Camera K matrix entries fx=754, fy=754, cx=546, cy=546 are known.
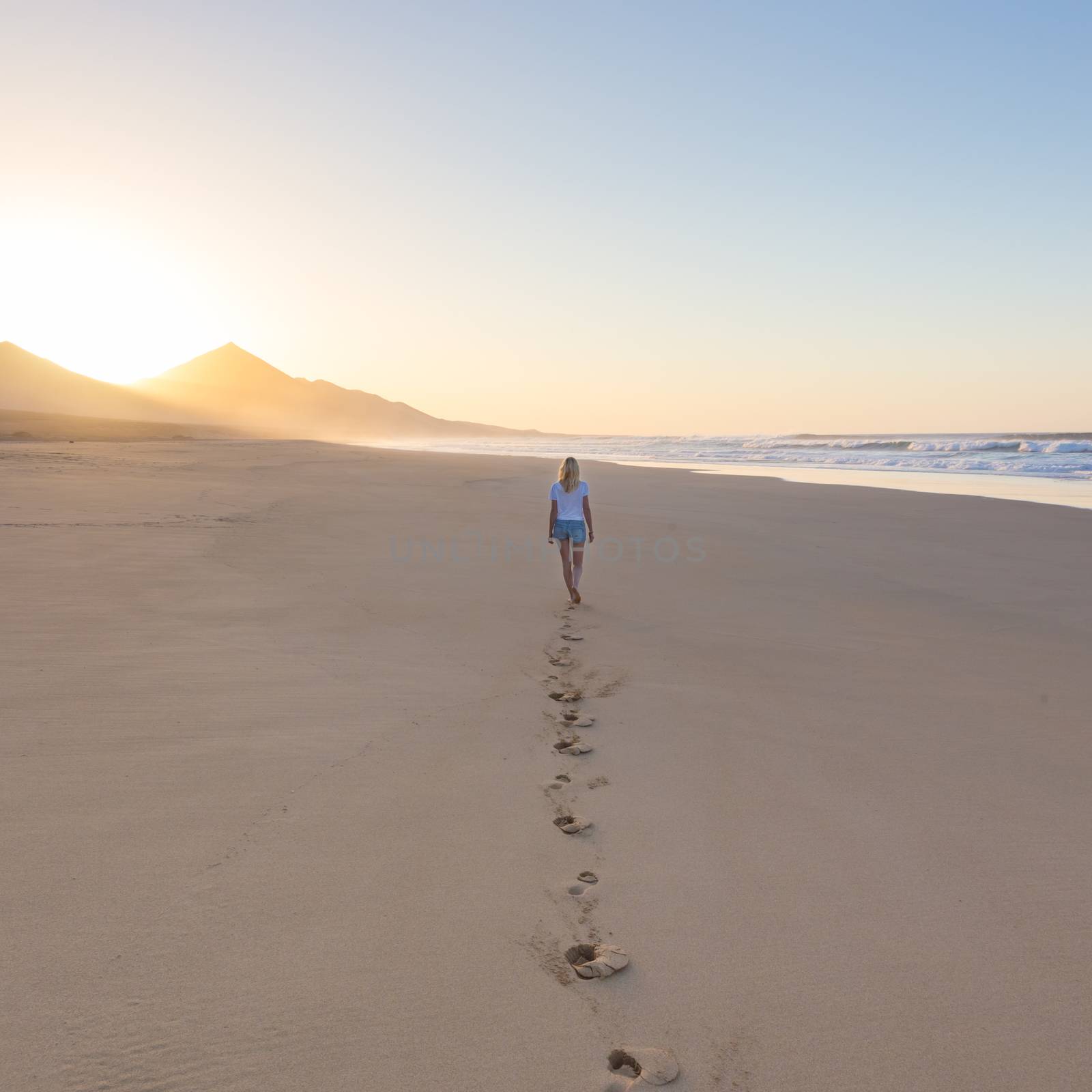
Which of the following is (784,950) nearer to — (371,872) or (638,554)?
(371,872)

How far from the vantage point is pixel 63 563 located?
6.75m

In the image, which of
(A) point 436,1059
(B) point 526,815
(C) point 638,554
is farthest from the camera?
(C) point 638,554

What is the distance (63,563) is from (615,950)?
255 inches

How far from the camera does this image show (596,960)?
2195 millimetres

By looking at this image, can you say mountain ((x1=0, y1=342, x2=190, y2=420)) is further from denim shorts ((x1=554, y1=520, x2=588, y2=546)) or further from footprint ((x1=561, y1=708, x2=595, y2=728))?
footprint ((x1=561, y1=708, x2=595, y2=728))

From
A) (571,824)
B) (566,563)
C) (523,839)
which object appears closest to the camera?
(523,839)

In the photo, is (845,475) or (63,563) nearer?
(63,563)

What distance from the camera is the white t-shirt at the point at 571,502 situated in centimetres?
736

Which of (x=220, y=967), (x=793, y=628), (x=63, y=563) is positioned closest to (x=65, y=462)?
(x=63, y=563)

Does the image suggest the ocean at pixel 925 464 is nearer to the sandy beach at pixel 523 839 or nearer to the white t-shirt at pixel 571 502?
the white t-shirt at pixel 571 502

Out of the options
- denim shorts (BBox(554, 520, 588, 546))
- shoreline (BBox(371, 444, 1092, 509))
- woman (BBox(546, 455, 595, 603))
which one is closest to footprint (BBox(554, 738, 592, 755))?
woman (BBox(546, 455, 595, 603))

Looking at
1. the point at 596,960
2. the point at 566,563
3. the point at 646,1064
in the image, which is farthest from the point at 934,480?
the point at 646,1064

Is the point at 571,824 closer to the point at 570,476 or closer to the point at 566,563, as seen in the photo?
the point at 566,563

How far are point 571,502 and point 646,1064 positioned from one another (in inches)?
229
